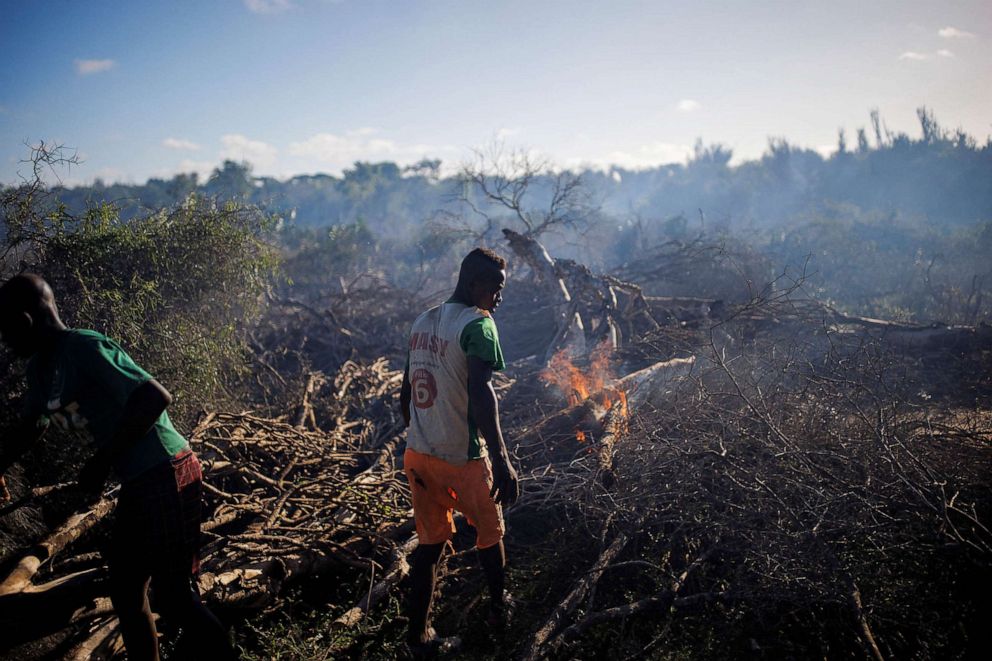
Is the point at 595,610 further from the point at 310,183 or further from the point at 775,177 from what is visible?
the point at 310,183

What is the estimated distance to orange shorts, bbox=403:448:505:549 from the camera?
2.63 metres

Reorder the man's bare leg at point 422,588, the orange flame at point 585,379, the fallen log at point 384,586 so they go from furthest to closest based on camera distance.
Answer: the orange flame at point 585,379
the fallen log at point 384,586
the man's bare leg at point 422,588

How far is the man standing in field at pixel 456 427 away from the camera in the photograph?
254cm

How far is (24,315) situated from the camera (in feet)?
7.03

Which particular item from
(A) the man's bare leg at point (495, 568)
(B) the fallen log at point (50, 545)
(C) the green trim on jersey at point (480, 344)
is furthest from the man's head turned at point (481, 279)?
(B) the fallen log at point (50, 545)

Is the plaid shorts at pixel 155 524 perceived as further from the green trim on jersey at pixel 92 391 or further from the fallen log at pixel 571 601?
the fallen log at pixel 571 601

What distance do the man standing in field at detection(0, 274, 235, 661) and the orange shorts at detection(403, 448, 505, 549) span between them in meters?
0.97

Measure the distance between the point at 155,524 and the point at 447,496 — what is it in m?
1.26

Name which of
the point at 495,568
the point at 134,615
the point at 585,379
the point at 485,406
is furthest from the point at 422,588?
the point at 585,379

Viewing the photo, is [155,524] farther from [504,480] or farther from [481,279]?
[481,279]

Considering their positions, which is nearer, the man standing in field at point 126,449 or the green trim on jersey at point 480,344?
the man standing in field at point 126,449

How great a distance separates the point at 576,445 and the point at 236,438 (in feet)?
9.74

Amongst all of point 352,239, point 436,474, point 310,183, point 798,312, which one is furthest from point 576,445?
point 310,183

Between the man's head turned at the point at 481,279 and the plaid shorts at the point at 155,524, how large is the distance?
4.80 feet
